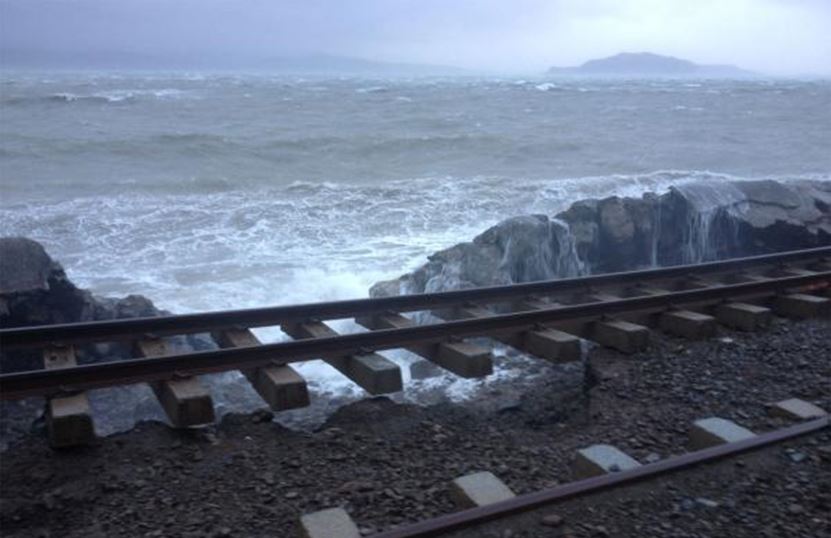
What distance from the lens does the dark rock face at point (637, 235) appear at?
1130 cm

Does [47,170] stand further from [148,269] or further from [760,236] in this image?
[760,236]

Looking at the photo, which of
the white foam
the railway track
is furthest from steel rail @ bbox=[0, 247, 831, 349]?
the white foam

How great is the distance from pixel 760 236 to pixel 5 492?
11547mm

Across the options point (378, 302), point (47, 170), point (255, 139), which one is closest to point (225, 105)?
point (255, 139)

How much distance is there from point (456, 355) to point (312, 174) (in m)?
22.0

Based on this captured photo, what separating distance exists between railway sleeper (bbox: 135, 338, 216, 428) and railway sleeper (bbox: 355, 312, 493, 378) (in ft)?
5.46

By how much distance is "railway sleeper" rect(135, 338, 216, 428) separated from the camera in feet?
16.4

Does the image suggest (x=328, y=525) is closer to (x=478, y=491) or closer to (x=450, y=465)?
(x=478, y=491)

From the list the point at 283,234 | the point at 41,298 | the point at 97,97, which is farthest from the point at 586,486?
the point at 97,97

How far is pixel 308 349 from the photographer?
19.1 ft

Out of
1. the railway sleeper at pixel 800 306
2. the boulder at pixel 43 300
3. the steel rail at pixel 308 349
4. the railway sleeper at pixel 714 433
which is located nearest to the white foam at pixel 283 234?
the steel rail at pixel 308 349

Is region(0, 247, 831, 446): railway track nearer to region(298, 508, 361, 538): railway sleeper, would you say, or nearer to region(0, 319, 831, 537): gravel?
region(0, 319, 831, 537): gravel

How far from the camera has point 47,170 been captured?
90.7 feet

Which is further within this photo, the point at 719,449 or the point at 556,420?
the point at 556,420
